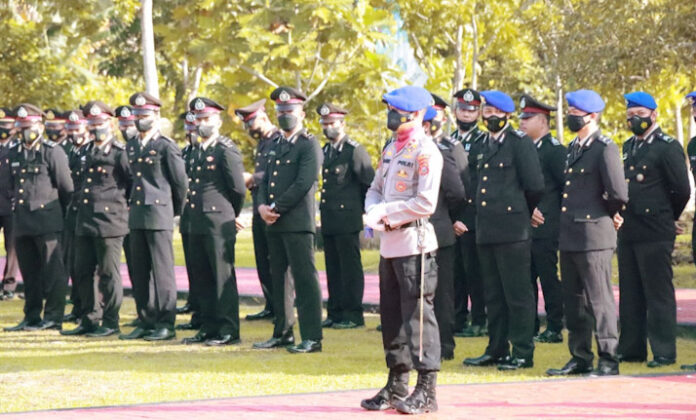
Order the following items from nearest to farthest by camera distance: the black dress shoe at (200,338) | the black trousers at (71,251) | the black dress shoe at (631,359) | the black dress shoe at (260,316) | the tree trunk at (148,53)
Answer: the black dress shoe at (631,359)
the black dress shoe at (200,338)
the black trousers at (71,251)
the black dress shoe at (260,316)
the tree trunk at (148,53)

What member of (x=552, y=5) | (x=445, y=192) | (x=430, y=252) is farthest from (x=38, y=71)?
(x=430, y=252)

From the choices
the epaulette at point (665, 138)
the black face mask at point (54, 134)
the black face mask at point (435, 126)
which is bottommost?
the epaulette at point (665, 138)

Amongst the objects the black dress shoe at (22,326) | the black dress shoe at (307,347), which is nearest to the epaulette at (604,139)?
the black dress shoe at (307,347)

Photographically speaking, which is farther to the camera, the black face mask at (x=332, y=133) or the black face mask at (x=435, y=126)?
the black face mask at (x=332, y=133)

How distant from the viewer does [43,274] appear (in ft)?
45.3

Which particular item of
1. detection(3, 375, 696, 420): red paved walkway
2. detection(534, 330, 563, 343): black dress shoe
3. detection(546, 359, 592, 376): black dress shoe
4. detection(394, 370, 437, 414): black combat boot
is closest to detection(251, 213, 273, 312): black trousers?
detection(534, 330, 563, 343): black dress shoe

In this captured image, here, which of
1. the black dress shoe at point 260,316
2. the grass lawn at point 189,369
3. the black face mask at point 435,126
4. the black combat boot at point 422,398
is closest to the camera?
the black combat boot at point 422,398

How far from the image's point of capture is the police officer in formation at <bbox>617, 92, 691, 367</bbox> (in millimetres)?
10758

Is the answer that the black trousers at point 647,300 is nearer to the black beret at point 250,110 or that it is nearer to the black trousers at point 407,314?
the black trousers at point 407,314

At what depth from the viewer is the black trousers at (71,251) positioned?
1448 centimetres

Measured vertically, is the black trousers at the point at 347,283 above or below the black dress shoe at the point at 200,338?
above

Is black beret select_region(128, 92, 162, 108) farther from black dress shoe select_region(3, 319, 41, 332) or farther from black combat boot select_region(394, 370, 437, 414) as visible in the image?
black combat boot select_region(394, 370, 437, 414)

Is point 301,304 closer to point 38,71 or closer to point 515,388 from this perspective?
point 515,388

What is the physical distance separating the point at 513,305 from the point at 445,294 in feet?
1.84
